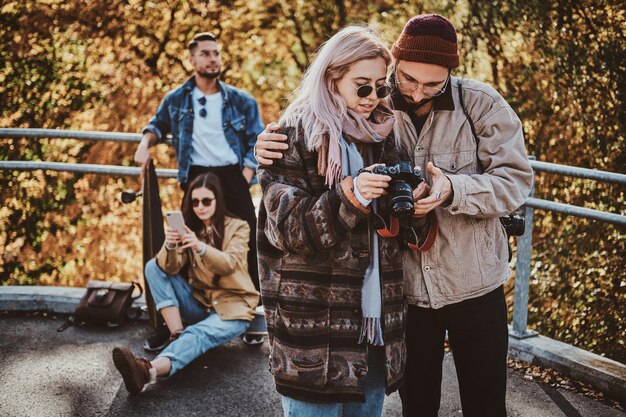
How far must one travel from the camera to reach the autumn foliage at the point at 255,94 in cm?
593

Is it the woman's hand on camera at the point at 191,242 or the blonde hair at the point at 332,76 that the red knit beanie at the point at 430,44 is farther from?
the woman's hand on camera at the point at 191,242

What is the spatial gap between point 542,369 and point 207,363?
6.89 feet

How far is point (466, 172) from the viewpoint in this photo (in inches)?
98.6

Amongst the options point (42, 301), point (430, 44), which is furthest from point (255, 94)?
point (430, 44)

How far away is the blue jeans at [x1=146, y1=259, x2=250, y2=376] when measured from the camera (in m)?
4.14

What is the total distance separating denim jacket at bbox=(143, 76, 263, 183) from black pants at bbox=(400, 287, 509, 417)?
8.59 ft

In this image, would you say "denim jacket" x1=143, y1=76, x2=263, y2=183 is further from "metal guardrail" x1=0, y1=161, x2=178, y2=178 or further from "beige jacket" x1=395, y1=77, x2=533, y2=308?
"beige jacket" x1=395, y1=77, x2=533, y2=308

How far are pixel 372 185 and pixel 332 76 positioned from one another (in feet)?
1.46

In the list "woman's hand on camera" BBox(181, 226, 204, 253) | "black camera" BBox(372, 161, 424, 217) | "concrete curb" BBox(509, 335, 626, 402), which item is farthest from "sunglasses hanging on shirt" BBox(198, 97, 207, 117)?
"black camera" BBox(372, 161, 424, 217)

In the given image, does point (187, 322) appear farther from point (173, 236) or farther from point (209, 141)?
point (209, 141)

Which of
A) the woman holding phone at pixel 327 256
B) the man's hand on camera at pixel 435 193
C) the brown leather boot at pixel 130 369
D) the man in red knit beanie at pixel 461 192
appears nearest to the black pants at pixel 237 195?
the brown leather boot at pixel 130 369

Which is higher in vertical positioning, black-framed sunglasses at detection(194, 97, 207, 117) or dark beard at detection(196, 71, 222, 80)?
dark beard at detection(196, 71, 222, 80)

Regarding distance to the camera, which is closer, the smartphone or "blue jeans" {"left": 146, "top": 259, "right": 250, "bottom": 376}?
"blue jeans" {"left": 146, "top": 259, "right": 250, "bottom": 376}

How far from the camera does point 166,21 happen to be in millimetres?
9188
